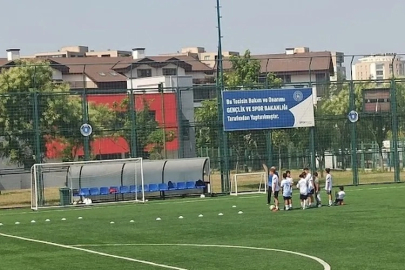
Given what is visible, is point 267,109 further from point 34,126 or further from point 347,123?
point 34,126

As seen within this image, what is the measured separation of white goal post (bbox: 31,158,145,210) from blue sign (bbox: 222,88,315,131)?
5935 millimetres

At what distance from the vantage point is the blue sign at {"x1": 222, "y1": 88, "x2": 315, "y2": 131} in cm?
5456

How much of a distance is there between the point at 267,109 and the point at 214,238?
28587 millimetres

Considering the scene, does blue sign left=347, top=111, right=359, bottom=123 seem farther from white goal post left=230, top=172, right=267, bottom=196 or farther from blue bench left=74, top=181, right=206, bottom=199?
blue bench left=74, top=181, right=206, bottom=199

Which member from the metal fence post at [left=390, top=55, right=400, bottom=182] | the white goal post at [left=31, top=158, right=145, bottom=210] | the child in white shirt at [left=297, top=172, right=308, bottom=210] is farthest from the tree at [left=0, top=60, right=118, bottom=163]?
the child in white shirt at [left=297, top=172, right=308, bottom=210]

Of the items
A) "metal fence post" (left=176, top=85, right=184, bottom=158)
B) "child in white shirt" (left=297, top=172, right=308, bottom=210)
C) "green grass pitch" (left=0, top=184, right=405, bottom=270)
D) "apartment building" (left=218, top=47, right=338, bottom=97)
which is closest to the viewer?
"green grass pitch" (left=0, top=184, right=405, bottom=270)

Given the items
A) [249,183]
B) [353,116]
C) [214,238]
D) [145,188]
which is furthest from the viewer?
[353,116]

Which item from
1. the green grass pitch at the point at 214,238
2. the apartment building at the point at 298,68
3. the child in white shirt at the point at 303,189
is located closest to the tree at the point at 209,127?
the apartment building at the point at 298,68

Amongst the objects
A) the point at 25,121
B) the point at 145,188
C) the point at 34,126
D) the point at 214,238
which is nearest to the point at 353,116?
the point at 145,188

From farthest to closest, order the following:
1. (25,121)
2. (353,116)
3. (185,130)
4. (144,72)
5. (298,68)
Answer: (144,72)
(298,68)
(353,116)
(185,130)
(25,121)

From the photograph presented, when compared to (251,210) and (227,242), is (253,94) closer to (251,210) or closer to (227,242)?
(251,210)

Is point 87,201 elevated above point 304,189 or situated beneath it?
situated beneath

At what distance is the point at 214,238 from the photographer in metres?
26.6

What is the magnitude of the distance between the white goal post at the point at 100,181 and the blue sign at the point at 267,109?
594 cm
